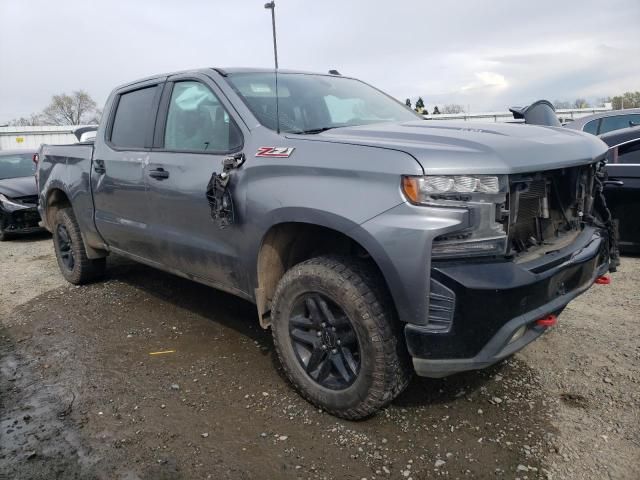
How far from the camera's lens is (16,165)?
32.9 ft

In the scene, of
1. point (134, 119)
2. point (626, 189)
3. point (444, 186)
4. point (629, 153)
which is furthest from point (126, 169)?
point (629, 153)

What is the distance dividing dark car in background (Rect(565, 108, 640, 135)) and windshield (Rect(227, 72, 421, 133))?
4.46 m

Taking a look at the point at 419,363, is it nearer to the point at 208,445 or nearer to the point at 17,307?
the point at 208,445

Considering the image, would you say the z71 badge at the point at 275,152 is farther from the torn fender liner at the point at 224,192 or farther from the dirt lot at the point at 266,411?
the dirt lot at the point at 266,411

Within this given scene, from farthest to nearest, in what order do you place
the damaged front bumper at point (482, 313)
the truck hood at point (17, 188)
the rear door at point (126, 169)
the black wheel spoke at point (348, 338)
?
the truck hood at point (17, 188) → the rear door at point (126, 169) → the black wheel spoke at point (348, 338) → the damaged front bumper at point (482, 313)

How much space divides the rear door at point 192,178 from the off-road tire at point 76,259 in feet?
5.71

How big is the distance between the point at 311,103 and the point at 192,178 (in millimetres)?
939

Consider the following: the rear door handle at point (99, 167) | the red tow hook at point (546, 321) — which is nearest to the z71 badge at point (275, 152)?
the red tow hook at point (546, 321)

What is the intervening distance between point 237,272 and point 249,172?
2.14ft

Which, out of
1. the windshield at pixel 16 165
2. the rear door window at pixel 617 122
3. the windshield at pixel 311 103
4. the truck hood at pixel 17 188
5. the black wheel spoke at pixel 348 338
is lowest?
the black wheel spoke at pixel 348 338

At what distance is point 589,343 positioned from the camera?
3619 millimetres

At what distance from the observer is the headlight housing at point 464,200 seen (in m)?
2.29

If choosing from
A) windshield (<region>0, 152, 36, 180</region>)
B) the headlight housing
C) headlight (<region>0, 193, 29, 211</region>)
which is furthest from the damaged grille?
windshield (<region>0, 152, 36, 180</region>)

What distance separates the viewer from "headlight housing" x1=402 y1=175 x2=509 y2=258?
90.4 inches
